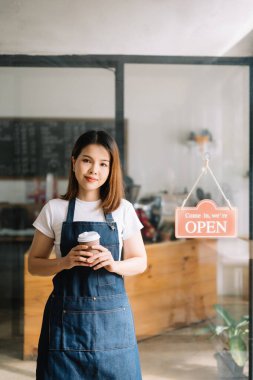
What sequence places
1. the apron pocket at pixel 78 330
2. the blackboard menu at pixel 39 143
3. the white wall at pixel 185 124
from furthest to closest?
the blackboard menu at pixel 39 143
the white wall at pixel 185 124
the apron pocket at pixel 78 330

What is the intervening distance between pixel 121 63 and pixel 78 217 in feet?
4.33

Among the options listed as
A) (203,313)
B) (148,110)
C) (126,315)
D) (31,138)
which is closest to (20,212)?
(31,138)

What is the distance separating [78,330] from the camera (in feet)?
7.46

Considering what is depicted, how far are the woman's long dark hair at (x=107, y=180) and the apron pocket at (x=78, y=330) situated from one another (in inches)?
17.4

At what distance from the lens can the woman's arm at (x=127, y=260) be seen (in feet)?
7.08

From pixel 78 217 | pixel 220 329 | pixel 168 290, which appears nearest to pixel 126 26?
pixel 78 217

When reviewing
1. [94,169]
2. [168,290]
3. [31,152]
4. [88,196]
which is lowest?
[168,290]

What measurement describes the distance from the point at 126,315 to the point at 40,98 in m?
1.73

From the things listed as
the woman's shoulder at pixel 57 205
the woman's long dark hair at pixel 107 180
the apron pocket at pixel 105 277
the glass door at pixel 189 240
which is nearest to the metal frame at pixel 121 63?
the glass door at pixel 189 240

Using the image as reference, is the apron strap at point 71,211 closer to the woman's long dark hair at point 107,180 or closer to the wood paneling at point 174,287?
the woman's long dark hair at point 107,180

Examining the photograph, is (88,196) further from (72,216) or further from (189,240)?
(189,240)

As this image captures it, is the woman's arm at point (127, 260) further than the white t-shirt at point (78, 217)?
No

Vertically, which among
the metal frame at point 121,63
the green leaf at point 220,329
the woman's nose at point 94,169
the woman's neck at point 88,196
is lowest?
the green leaf at point 220,329

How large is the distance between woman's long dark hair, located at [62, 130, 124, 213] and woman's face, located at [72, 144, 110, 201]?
2 centimetres
